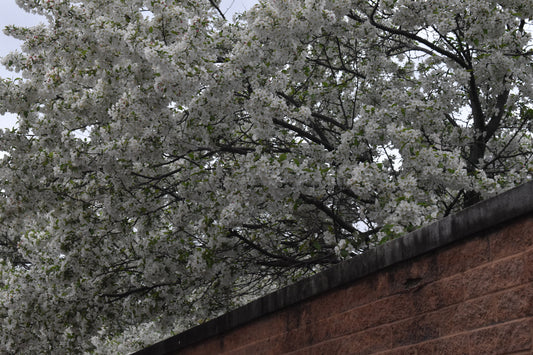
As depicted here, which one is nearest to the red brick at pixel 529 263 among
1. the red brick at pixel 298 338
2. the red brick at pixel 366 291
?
the red brick at pixel 366 291

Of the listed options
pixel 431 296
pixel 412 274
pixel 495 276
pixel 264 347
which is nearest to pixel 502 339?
pixel 495 276

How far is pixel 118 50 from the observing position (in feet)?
30.5

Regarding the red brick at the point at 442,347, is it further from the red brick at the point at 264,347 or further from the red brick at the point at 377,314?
the red brick at the point at 264,347

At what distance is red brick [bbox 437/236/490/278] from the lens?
319cm

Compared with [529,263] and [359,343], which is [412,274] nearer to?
[359,343]

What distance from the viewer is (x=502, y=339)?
9.87 ft

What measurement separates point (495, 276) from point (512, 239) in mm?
175

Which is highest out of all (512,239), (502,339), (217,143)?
(217,143)

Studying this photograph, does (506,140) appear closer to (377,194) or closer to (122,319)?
(377,194)

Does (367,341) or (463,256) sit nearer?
(463,256)

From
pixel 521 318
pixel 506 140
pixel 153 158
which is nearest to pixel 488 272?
pixel 521 318

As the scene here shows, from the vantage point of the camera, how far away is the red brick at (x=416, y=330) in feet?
11.1

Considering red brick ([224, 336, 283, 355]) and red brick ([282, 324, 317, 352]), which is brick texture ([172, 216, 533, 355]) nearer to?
red brick ([282, 324, 317, 352])

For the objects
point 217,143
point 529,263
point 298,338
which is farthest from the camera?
point 217,143
